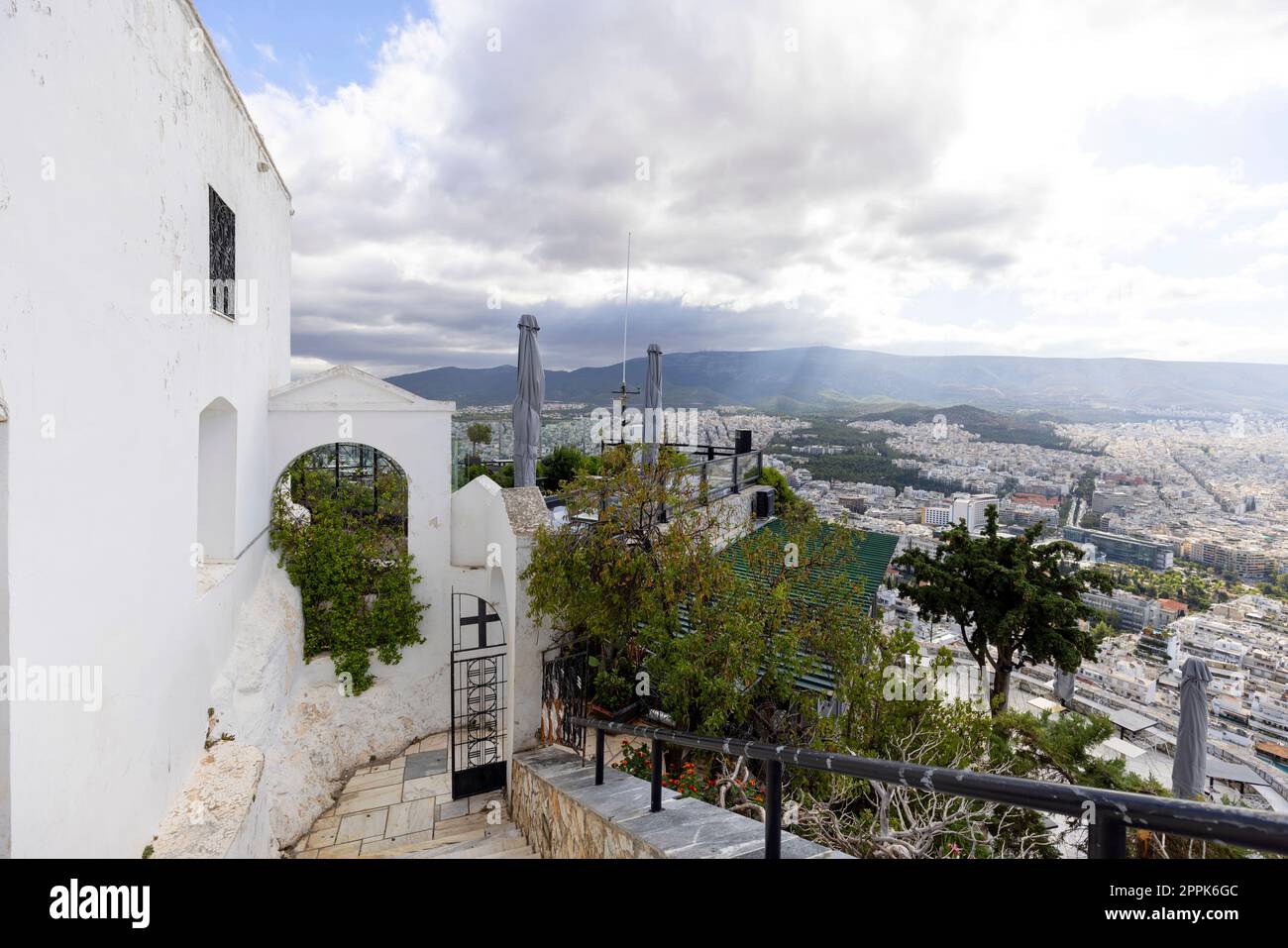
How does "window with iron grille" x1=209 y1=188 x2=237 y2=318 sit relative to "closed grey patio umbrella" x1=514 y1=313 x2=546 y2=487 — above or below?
above

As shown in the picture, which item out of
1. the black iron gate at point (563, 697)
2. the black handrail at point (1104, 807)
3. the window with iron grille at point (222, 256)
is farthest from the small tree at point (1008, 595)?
the window with iron grille at point (222, 256)

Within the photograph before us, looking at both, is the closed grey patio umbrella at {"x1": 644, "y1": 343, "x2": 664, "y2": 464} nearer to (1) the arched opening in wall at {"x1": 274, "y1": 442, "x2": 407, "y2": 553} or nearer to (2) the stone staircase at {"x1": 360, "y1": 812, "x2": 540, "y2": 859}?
(1) the arched opening in wall at {"x1": 274, "y1": 442, "x2": 407, "y2": 553}

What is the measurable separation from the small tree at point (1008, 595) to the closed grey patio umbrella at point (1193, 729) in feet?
11.6

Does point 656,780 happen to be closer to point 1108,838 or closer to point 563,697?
point 1108,838

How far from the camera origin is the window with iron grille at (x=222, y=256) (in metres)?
5.56

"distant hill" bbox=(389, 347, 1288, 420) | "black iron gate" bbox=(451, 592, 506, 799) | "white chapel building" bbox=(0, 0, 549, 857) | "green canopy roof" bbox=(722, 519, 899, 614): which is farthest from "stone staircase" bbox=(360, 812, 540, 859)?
"distant hill" bbox=(389, 347, 1288, 420)

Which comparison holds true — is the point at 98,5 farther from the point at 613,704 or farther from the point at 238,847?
the point at 613,704

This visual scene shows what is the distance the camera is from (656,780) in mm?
3010

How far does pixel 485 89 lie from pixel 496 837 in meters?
8.94

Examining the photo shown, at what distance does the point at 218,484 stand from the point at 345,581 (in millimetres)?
2130

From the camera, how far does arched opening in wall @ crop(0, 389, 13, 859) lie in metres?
2.39

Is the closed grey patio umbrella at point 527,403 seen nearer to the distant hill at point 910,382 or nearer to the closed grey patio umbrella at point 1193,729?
the distant hill at point 910,382

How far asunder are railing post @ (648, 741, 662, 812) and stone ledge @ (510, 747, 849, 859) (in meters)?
0.04

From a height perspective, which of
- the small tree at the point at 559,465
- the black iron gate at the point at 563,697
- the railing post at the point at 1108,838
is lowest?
the black iron gate at the point at 563,697
